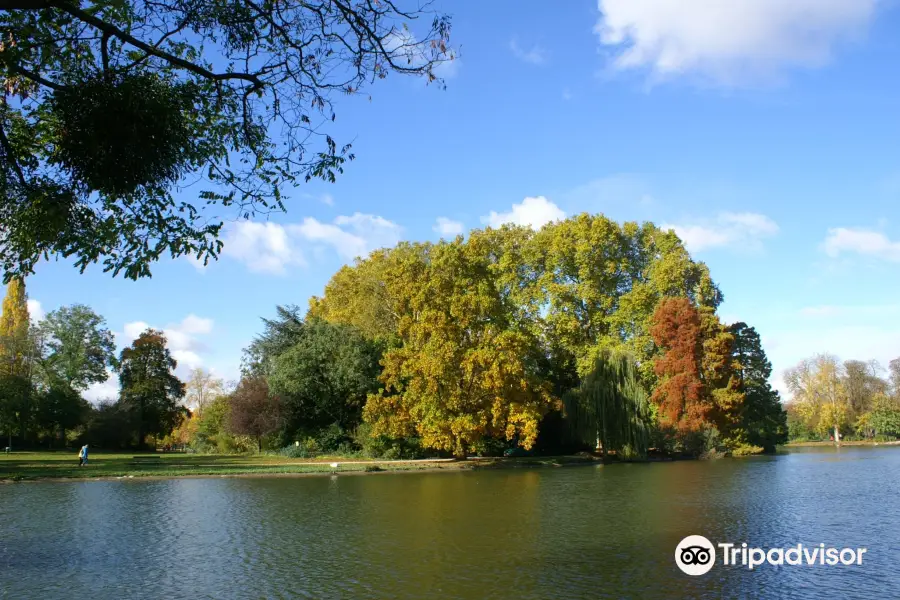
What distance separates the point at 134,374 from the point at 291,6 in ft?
190

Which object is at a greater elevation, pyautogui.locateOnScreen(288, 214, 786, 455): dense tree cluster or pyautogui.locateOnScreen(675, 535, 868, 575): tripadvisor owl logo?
pyautogui.locateOnScreen(288, 214, 786, 455): dense tree cluster

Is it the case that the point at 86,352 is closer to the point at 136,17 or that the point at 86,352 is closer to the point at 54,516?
the point at 54,516

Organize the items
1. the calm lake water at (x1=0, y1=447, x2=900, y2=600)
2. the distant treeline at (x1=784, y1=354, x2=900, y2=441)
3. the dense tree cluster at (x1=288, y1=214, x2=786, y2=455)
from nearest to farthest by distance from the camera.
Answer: the calm lake water at (x1=0, y1=447, x2=900, y2=600) < the dense tree cluster at (x1=288, y1=214, x2=786, y2=455) < the distant treeline at (x1=784, y1=354, x2=900, y2=441)

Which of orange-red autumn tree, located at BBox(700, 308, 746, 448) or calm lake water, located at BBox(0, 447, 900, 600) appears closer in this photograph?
calm lake water, located at BBox(0, 447, 900, 600)

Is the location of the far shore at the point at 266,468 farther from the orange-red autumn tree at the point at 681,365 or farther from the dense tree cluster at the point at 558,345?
the orange-red autumn tree at the point at 681,365

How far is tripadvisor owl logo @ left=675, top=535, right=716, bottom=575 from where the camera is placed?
9844mm

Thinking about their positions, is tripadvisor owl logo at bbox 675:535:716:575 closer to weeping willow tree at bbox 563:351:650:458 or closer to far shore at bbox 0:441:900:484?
far shore at bbox 0:441:900:484

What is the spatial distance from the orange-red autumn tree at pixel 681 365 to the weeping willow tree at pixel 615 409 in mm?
2176

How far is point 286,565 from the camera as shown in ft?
33.9

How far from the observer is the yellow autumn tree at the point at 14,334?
4784 centimetres

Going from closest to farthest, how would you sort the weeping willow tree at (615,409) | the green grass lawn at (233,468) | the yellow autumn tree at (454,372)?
1. the green grass lawn at (233,468)
2. the yellow autumn tree at (454,372)
3. the weeping willow tree at (615,409)

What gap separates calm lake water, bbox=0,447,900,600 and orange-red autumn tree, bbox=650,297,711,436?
1620 cm

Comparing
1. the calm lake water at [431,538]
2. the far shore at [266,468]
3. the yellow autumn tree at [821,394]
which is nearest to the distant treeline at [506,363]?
the far shore at [266,468]

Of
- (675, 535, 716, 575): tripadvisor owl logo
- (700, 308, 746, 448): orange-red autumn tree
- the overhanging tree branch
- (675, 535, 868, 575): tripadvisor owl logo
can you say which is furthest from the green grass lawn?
the overhanging tree branch
